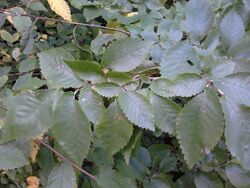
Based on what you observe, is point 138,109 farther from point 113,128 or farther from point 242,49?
point 242,49

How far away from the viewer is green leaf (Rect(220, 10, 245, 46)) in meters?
0.64

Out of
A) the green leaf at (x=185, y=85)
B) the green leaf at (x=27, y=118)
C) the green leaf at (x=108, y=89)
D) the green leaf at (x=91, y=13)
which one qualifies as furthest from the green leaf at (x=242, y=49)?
the green leaf at (x=91, y=13)

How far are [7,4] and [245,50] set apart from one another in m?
1.62

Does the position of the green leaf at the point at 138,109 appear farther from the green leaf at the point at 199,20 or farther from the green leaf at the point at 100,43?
the green leaf at the point at 100,43

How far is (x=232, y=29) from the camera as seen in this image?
25.5 inches

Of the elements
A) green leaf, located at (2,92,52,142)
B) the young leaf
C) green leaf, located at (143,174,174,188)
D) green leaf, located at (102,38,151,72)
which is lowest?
green leaf, located at (143,174,174,188)

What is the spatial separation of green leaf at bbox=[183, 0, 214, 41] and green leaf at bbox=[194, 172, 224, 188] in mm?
408

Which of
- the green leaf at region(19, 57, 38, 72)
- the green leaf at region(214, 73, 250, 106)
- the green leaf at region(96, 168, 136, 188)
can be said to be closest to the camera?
the green leaf at region(214, 73, 250, 106)

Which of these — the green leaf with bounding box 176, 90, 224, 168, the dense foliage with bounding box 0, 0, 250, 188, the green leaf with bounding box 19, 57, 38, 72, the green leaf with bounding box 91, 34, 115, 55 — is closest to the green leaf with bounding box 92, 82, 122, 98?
the dense foliage with bounding box 0, 0, 250, 188

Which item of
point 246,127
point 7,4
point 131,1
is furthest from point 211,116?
point 7,4

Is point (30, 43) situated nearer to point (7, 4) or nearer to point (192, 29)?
point (7, 4)

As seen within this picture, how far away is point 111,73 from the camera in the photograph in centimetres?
59

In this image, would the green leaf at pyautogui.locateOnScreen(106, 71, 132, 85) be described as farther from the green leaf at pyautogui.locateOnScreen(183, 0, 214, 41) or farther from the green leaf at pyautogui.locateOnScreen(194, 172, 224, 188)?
the green leaf at pyautogui.locateOnScreen(194, 172, 224, 188)

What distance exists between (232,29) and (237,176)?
1.27ft
